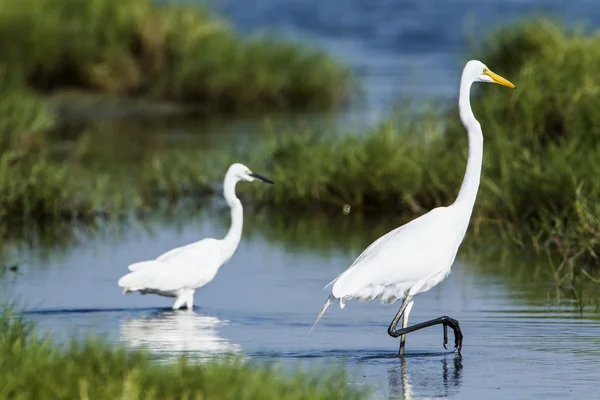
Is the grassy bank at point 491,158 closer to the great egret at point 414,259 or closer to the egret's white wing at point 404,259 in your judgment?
the great egret at point 414,259

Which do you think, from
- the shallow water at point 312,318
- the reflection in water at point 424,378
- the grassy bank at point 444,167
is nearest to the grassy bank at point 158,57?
the grassy bank at point 444,167

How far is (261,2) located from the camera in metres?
56.0

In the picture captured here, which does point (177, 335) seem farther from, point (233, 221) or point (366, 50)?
point (366, 50)

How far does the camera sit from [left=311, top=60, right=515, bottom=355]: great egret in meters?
8.15

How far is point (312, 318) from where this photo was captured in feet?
30.4

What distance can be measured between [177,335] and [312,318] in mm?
946

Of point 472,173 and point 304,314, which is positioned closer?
point 472,173

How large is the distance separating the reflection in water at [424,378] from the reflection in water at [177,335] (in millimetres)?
1020

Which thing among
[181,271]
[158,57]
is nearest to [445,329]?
[181,271]

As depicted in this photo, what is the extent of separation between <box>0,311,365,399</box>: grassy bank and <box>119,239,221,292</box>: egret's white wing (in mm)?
3497

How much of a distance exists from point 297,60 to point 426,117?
11270mm

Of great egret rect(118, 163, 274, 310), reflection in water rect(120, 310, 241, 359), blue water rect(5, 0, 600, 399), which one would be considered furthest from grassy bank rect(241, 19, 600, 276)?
reflection in water rect(120, 310, 241, 359)

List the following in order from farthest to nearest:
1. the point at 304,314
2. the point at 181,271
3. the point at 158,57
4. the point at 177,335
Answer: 1. the point at 158,57
2. the point at 181,271
3. the point at 304,314
4. the point at 177,335

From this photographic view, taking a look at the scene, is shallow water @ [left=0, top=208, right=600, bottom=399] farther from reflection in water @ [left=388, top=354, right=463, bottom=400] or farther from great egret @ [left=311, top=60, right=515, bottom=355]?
great egret @ [left=311, top=60, right=515, bottom=355]
